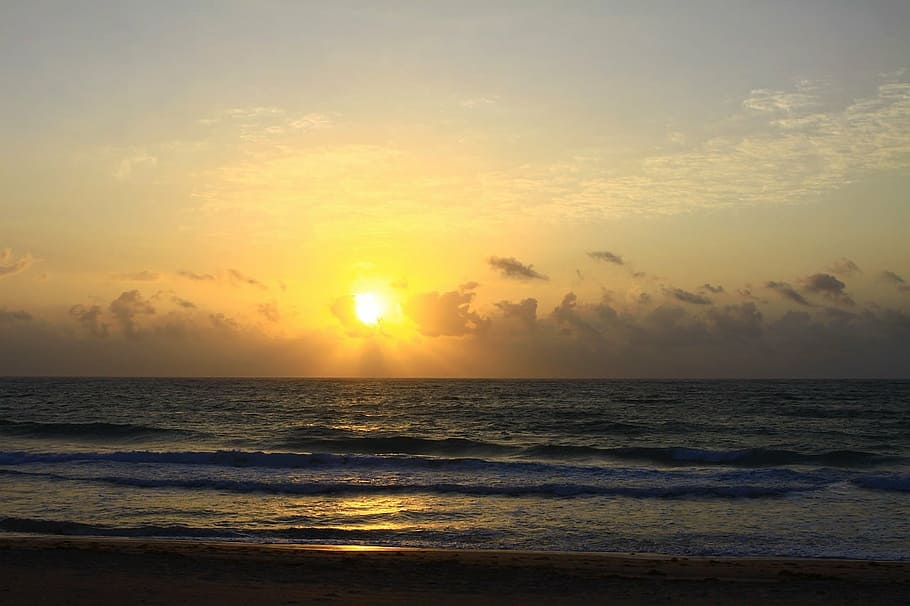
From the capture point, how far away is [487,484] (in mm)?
24688

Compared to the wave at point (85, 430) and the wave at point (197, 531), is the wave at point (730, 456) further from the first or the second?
the wave at point (85, 430)

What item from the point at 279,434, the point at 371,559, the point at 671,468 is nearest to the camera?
the point at 371,559

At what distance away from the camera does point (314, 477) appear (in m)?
26.1

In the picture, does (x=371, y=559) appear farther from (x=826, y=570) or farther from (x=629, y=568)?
(x=826, y=570)

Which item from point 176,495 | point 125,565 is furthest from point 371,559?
point 176,495

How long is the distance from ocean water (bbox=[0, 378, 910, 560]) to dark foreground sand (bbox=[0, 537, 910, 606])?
1708 mm

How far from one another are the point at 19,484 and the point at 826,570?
2306cm

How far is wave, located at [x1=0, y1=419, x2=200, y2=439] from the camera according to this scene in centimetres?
4375

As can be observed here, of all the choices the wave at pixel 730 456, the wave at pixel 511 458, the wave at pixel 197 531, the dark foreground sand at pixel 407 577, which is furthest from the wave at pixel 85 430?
the dark foreground sand at pixel 407 577

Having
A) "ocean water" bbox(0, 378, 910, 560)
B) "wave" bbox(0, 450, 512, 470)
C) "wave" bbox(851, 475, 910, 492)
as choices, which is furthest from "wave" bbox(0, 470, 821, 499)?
"wave" bbox(0, 450, 512, 470)

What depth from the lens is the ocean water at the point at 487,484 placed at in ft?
56.6

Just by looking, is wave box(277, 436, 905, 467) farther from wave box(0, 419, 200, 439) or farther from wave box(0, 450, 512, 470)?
wave box(0, 419, 200, 439)

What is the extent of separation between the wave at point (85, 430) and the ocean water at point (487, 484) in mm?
171

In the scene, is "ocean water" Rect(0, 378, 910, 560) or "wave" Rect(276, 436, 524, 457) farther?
"wave" Rect(276, 436, 524, 457)
